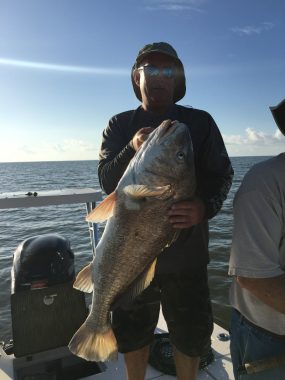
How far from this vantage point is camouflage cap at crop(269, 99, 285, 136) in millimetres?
1854

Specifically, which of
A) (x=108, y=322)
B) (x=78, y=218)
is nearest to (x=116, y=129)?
(x=108, y=322)

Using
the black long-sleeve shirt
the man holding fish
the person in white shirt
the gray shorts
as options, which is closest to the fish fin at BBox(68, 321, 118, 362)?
the man holding fish

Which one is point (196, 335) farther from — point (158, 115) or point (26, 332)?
point (158, 115)

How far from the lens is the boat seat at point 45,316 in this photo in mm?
3047

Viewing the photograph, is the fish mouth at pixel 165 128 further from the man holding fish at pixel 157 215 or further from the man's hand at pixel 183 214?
the man's hand at pixel 183 214

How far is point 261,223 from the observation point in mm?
1785

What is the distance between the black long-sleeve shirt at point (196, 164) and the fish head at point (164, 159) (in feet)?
0.97

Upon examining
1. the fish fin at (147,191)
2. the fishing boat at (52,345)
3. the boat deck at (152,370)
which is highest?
the fish fin at (147,191)

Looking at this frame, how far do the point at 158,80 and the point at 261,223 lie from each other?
1421 mm

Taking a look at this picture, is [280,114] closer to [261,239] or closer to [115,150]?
[261,239]

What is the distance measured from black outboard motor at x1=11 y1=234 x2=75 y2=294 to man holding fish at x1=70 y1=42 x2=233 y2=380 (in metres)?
0.70

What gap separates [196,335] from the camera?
2840mm

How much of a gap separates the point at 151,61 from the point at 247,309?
1.85 meters

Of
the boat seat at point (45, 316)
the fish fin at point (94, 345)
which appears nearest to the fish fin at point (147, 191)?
the fish fin at point (94, 345)
